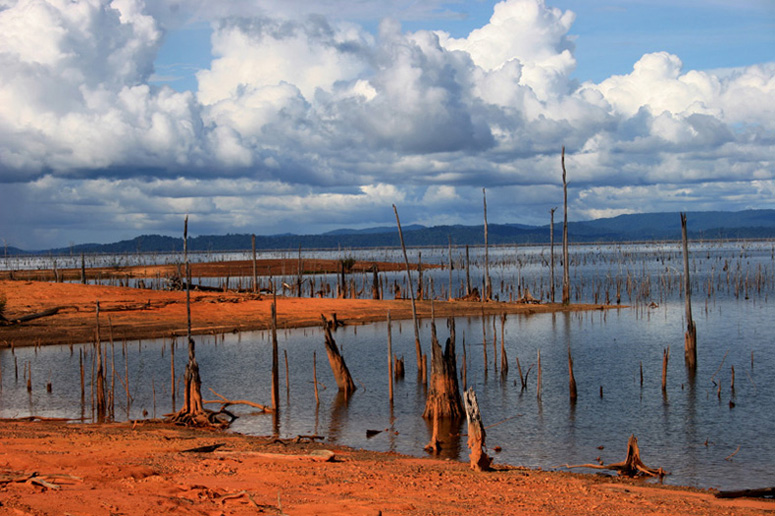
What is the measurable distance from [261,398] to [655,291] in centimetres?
4510

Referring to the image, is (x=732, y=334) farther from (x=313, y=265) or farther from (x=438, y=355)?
(x=313, y=265)

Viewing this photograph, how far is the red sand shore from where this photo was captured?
937cm

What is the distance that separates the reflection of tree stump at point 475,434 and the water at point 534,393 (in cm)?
233

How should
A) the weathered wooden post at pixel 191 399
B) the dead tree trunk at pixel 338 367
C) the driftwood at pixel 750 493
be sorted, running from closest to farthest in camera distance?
the driftwood at pixel 750 493 → the weathered wooden post at pixel 191 399 → the dead tree trunk at pixel 338 367

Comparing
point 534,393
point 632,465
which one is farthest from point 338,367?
point 632,465

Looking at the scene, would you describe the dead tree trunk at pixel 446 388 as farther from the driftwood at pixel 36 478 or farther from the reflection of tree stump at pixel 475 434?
the driftwood at pixel 36 478

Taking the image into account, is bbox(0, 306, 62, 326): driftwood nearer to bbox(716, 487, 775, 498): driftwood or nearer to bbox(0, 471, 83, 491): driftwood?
bbox(0, 471, 83, 491): driftwood

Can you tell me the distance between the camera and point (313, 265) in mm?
100625

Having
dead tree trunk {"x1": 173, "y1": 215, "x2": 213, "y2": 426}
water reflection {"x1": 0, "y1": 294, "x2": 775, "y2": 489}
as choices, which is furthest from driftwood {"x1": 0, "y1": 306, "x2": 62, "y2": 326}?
dead tree trunk {"x1": 173, "y1": 215, "x2": 213, "y2": 426}

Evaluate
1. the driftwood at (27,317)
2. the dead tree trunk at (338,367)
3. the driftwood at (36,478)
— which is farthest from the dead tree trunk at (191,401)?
the driftwood at (27,317)

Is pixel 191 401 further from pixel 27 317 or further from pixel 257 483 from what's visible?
pixel 27 317

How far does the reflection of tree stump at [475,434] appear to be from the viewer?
12.5m

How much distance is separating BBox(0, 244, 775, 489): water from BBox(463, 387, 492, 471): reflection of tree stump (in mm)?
2333

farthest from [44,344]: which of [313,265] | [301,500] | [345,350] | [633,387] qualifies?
[313,265]
